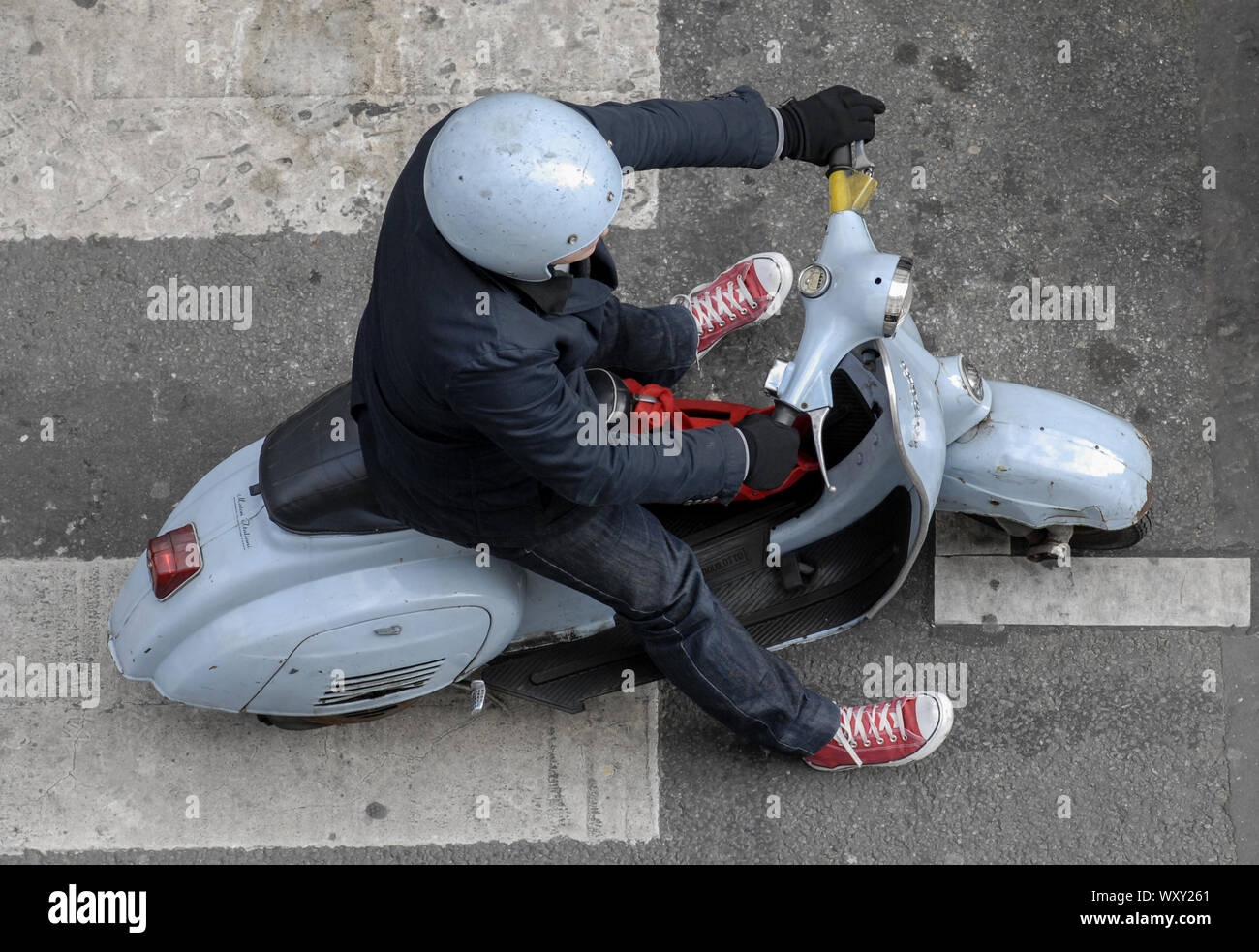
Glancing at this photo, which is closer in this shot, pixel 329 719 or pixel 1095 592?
pixel 329 719

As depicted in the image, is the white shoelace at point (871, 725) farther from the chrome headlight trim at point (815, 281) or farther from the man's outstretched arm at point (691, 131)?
the man's outstretched arm at point (691, 131)

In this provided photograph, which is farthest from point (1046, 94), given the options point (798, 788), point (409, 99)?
point (798, 788)

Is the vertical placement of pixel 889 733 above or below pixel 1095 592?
below

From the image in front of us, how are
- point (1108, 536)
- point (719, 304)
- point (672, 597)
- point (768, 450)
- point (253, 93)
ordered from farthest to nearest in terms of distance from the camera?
1. point (253, 93)
2. point (719, 304)
3. point (1108, 536)
4. point (672, 597)
5. point (768, 450)

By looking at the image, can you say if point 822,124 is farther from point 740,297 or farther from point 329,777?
point 329,777

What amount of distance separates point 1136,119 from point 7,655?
3.60 meters

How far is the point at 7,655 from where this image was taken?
137 inches

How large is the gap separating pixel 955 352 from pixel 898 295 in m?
1.18

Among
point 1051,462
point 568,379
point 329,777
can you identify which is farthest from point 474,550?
point 1051,462

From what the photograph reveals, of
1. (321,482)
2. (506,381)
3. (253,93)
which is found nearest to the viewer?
(506,381)

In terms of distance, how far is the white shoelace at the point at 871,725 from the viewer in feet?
10.5

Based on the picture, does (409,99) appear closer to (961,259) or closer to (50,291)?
(50,291)

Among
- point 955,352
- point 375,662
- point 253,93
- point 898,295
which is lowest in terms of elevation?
point 375,662

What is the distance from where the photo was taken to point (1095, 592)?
344cm
